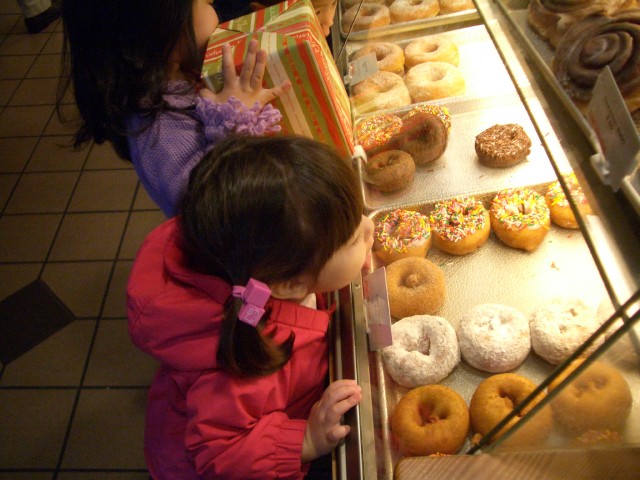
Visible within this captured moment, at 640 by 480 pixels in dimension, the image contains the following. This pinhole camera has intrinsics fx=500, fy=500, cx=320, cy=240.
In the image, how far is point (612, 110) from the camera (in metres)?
0.83

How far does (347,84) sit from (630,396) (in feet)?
5.42

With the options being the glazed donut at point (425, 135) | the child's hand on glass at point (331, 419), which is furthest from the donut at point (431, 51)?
the child's hand on glass at point (331, 419)

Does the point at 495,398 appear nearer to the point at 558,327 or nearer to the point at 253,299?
the point at 558,327

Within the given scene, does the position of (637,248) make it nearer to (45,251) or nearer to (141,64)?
(141,64)

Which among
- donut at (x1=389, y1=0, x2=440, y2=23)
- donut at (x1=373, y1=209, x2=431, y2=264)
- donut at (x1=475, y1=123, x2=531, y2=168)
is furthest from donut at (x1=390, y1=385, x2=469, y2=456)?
donut at (x1=389, y1=0, x2=440, y2=23)

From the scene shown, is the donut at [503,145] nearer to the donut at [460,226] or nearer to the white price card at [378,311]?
the donut at [460,226]

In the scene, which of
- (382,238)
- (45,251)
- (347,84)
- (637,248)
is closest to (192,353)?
(382,238)

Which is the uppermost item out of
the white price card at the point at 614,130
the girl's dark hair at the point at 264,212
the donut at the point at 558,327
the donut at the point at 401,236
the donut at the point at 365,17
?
the white price card at the point at 614,130

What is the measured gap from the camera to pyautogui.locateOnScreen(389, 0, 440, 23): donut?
238 centimetres

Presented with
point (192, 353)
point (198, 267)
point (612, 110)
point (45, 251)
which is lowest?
point (45, 251)

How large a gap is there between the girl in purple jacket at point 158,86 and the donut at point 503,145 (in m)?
0.87

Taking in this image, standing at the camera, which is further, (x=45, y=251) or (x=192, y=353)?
Result: (x=45, y=251)

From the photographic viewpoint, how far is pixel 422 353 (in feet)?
4.77

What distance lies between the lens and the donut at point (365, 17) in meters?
2.38
